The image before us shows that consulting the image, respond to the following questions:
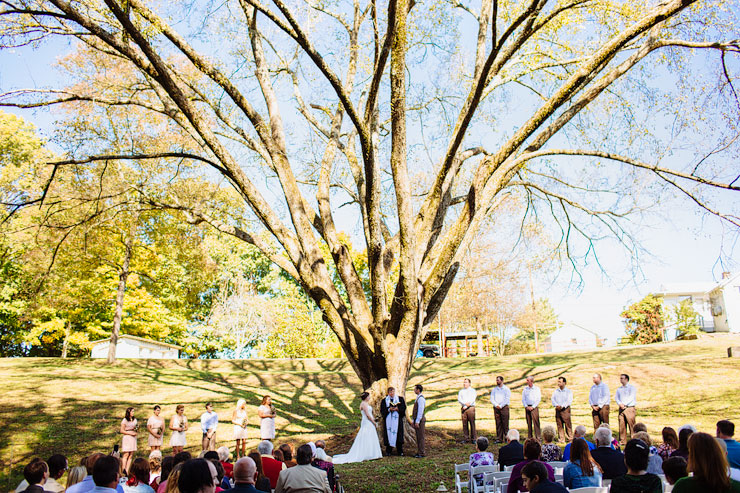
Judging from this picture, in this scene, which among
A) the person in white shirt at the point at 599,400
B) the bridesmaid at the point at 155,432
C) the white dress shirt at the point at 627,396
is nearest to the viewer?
the white dress shirt at the point at 627,396

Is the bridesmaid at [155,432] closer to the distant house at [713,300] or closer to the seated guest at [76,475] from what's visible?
the seated guest at [76,475]

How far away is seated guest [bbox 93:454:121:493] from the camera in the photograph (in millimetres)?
3820

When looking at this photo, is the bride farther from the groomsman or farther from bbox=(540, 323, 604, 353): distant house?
bbox=(540, 323, 604, 353): distant house

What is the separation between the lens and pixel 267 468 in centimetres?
607

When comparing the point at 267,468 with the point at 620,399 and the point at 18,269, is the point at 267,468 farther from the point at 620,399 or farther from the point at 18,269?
the point at 18,269

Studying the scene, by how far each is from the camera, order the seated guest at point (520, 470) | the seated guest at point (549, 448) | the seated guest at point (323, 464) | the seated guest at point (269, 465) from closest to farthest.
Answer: the seated guest at point (520, 470), the seated guest at point (269, 465), the seated guest at point (549, 448), the seated guest at point (323, 464)

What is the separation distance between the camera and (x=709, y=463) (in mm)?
3158

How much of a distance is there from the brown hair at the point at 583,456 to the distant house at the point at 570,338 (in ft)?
218

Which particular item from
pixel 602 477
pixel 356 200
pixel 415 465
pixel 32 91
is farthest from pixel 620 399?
pixel 32 91

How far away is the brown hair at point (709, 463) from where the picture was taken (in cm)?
313

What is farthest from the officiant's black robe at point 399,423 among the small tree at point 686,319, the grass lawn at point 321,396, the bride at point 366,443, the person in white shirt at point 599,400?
the small tree at point 686,319

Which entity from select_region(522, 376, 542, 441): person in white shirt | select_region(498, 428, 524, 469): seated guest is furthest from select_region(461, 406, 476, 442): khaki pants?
select_region(498, 428, 524, 469): seated guest

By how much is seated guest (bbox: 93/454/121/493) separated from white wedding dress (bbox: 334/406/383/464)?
24.1 ft

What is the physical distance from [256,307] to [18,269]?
46.3 ft
